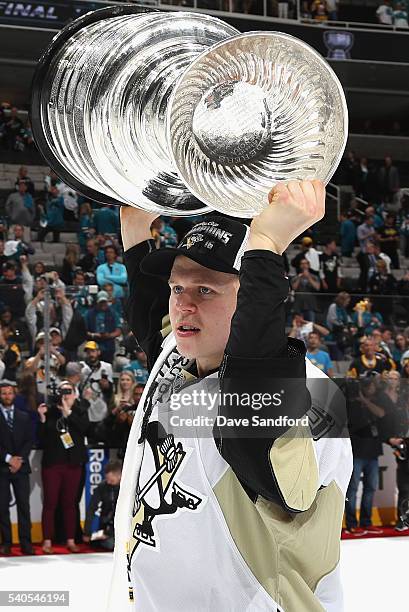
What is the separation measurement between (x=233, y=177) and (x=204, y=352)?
0.35 metres

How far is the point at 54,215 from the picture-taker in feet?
36.0

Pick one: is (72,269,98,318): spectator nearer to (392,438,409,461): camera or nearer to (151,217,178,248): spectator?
(151,217,178,248): spectator

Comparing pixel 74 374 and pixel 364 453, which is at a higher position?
pixel 74 374

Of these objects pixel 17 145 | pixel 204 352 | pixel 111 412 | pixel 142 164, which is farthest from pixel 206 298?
pixel 17 145

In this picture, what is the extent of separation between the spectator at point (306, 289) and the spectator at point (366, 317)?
51cm

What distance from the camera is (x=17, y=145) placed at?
11.9 metres

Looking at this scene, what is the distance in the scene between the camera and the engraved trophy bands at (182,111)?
4.41 ft

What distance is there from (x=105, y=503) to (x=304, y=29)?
343 inches

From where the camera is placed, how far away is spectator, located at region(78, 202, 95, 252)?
34.6 ft

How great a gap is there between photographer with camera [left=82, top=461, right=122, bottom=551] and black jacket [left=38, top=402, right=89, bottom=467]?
9.4 inches

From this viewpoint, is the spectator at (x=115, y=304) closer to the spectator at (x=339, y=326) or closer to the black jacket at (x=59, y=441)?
the black jacket at (x=59, y=441)

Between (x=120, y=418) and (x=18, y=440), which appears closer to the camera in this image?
(x=18, y=440)

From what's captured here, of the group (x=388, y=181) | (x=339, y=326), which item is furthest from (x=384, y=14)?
(x=339, y=326)

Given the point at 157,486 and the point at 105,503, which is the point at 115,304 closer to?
the point at 105,503
